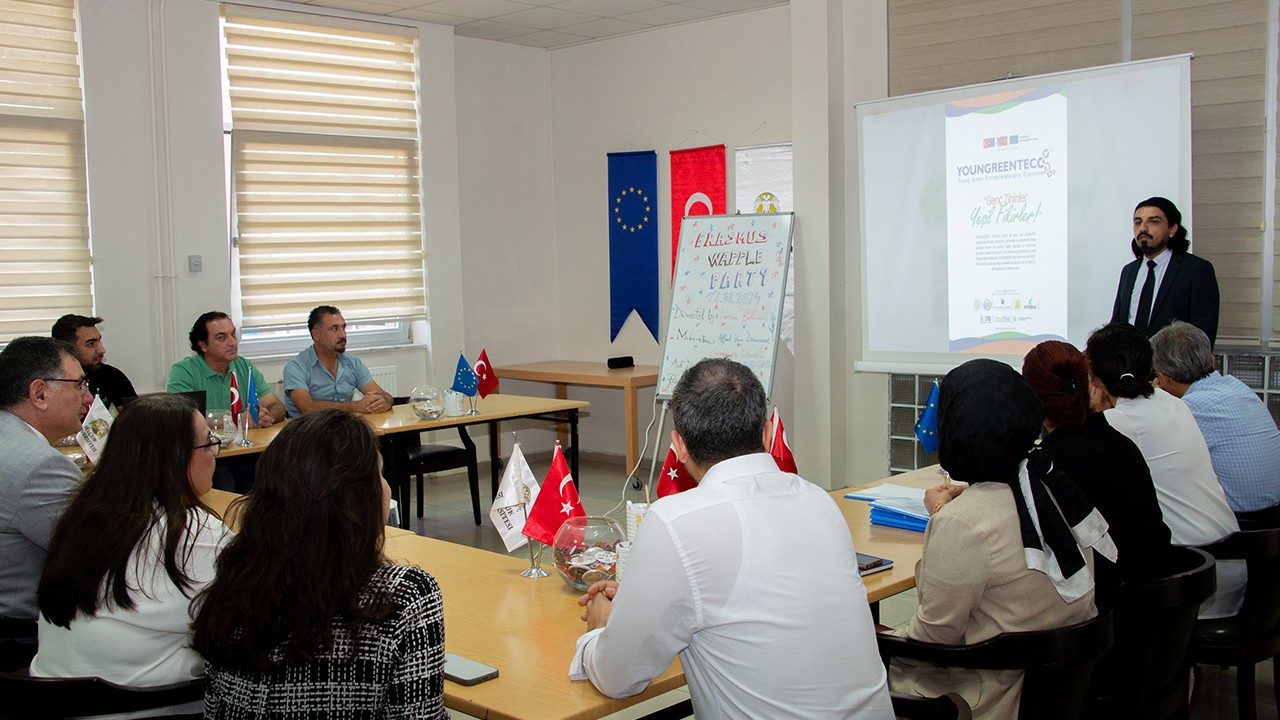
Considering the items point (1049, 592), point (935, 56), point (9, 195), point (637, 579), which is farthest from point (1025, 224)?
point (9, 195)

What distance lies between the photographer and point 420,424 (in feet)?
16.9

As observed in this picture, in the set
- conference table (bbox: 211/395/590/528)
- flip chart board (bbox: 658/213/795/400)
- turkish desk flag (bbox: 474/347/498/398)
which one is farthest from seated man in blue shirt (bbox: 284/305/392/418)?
flip chart board (bbox: 658/213/795/400)

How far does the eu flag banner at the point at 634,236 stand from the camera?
7.76 metres

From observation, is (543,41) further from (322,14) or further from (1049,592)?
(1049,592)

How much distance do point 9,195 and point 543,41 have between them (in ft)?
12.8

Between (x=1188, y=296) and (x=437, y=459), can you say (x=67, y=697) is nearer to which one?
(x=437, y=459)

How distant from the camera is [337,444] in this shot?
1667 mm

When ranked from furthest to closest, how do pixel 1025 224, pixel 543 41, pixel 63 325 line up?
pixel 543 41, pixel 1025 224, pixel 63 325

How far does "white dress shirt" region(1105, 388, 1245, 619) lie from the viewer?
2783 millimetres

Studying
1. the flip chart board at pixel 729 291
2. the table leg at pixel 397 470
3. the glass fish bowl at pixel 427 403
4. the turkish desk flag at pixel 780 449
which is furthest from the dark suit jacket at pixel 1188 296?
the table leg at pixel 397 470

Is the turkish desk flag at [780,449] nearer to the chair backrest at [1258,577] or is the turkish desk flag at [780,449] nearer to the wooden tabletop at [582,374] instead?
the chair backrest at [1258,577]

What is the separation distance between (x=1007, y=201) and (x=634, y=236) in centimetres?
321

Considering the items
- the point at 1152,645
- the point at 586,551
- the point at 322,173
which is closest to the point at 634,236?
the point at 322,173

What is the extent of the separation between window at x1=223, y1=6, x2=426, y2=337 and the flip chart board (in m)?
2.02
